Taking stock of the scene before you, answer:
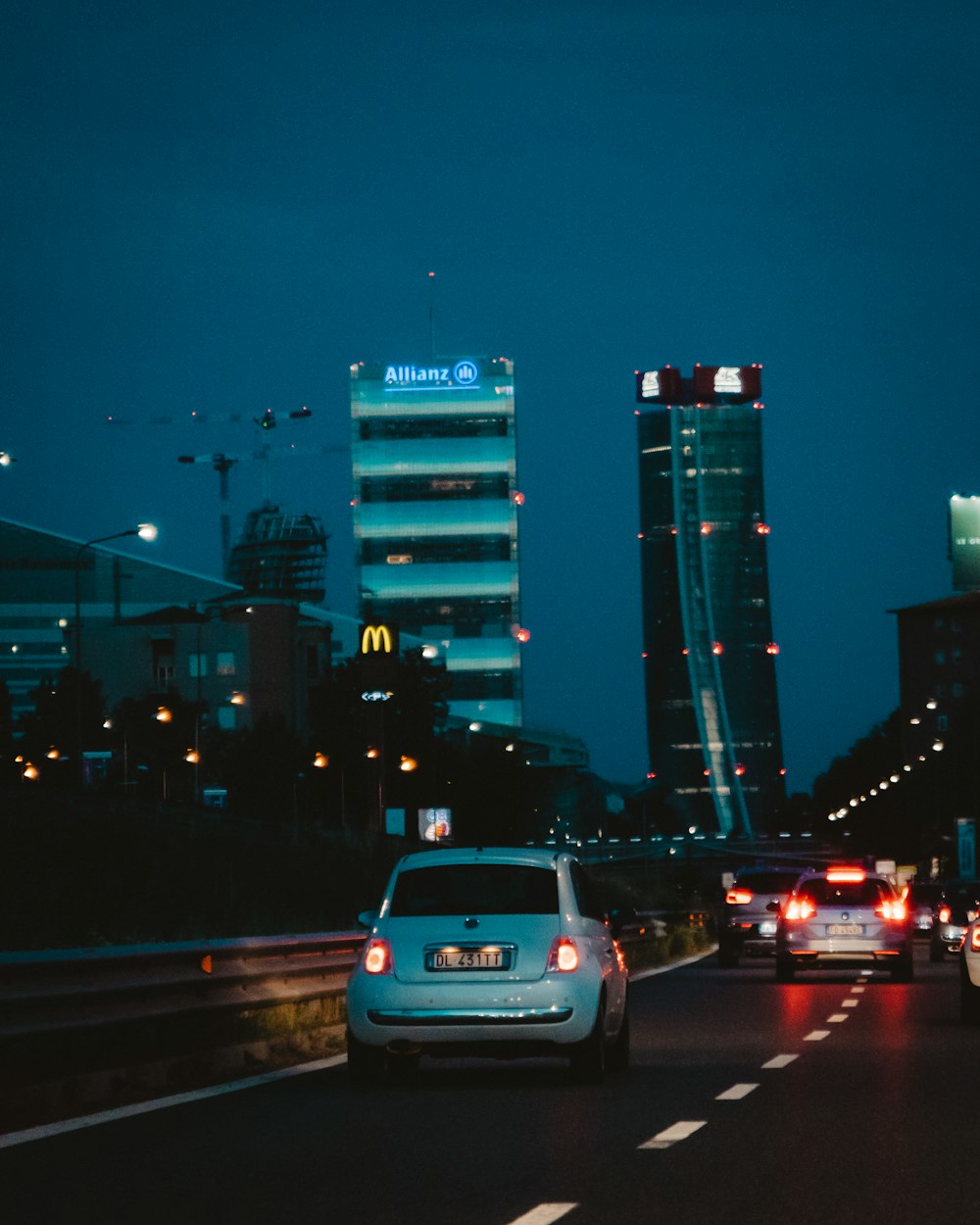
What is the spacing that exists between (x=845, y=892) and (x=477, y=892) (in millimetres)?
18906

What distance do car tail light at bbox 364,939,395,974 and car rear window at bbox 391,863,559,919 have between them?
0.30 meters

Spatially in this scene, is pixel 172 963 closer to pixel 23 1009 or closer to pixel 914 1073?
pixel 23 1009

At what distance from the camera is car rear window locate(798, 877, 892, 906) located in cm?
3400

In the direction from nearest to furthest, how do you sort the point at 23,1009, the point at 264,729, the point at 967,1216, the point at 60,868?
the point at 967,1216 < the point at 23,1009 < the point at 60,868 < the point at 264,729

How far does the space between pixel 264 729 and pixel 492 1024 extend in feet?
411

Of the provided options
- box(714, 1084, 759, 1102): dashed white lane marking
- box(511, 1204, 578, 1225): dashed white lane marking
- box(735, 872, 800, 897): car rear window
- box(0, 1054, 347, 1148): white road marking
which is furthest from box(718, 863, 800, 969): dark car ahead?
box(511, 1204, 578, 1225): dashed white lane marking

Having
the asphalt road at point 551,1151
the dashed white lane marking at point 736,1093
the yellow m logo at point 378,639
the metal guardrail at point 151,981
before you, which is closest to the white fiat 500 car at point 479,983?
the asphalt road at point 551,1151

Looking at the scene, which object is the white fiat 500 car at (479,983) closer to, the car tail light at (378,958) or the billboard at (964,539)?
the car tail light at (378,958)

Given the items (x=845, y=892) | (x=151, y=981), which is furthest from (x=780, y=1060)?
(x=845, y=892)

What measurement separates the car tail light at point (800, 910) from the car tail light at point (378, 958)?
18832mm

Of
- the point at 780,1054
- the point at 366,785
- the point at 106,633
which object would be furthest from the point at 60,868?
the point at 106,633

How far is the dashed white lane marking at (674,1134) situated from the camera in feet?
37.9

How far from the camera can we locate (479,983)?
602 inches

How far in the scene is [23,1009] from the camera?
13.1m
